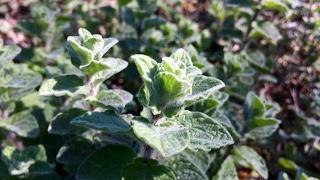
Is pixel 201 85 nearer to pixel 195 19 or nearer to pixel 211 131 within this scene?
pixel 211 131

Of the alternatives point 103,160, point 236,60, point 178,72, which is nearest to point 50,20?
point 236,60

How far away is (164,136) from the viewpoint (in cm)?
170

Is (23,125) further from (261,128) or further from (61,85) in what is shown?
(261,128)

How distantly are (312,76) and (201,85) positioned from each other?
2106mm

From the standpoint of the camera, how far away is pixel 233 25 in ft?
12.0

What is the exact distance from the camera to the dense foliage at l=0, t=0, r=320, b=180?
1.82 metres

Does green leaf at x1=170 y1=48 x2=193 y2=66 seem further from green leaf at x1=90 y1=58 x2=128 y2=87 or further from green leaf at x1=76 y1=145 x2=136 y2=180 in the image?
green leaf at x1=76 y1=145 x2=136 y2=180

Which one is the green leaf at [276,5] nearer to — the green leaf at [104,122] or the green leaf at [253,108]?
the green leaf at [253,108]

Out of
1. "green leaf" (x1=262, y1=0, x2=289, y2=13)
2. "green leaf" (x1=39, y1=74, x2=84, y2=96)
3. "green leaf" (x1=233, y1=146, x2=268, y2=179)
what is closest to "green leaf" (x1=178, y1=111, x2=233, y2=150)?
"green leaf" (x1=39, y1=74, x2=84, y2=96)

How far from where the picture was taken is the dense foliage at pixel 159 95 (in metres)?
1.82

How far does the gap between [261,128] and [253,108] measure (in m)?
0.11

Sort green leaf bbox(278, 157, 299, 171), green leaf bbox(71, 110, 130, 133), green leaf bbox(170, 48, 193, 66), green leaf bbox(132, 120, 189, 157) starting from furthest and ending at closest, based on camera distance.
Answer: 1. green leaf bbox(278, 157, 299, 171)
2. green leaf bbox(170, 48, 193, 66)
3. green leaf bbox(71, 110, 130, 133)
4. green leaf bbox(132, 120, 189, 157)

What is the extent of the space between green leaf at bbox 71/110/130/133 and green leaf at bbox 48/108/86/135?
17.0 inches

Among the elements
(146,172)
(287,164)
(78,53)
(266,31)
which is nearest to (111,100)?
(78,53)
